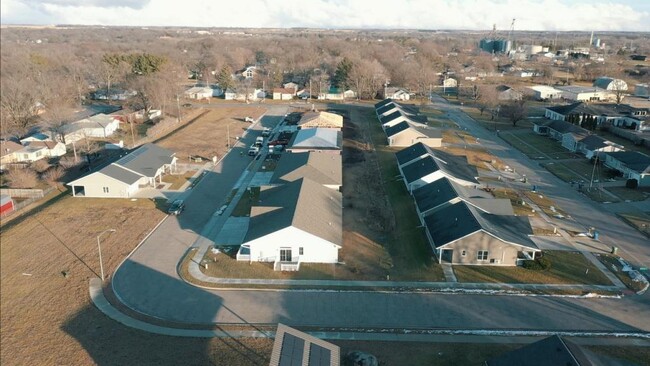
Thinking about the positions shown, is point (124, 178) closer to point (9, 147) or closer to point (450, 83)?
point (9, 147)

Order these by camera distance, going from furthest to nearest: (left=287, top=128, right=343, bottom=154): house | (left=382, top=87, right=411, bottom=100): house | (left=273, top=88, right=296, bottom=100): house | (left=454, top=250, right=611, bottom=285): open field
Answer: (left=273, top=88, right=296, bottom=100): house < (left=382, top=87, right=411, bottom=100): house < (left=287, top=128, right=343, bottom=154): house < (left=454, top=250, right=611, bottom=285): open field

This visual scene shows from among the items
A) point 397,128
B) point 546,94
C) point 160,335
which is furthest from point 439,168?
point 546,94

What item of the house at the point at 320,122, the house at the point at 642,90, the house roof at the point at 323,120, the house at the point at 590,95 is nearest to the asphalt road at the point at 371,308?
the house at the point at 320,122

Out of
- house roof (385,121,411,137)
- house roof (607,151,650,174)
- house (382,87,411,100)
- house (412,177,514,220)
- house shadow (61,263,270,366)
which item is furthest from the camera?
house (382,87,411,100)

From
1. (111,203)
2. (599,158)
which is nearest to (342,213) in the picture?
(111,203)

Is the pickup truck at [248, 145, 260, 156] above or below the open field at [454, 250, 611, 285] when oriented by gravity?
above

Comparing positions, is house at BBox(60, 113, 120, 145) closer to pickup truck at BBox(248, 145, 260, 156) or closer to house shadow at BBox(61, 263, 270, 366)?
pickup truck at BBox(248, 145, 260, 156)

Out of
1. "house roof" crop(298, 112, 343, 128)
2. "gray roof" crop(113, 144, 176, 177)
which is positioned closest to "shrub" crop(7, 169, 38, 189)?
"gray roof" crop(113, 144, 176, 177)

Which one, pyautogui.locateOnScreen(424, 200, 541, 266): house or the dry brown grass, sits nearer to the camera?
the dry brown grass
